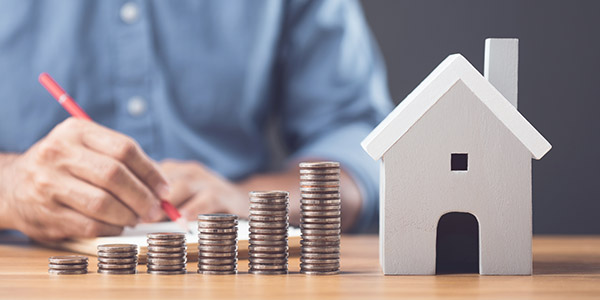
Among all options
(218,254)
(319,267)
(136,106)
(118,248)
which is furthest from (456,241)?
(136,106)

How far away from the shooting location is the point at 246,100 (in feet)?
7.54

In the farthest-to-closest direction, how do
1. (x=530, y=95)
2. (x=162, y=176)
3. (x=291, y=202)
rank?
(x=530, y=95) → (x=291, y=202) → (x=162, y=176)

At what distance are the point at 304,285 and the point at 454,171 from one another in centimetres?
26

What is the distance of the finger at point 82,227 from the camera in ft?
4.62

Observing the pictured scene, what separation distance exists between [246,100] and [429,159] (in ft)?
4.09

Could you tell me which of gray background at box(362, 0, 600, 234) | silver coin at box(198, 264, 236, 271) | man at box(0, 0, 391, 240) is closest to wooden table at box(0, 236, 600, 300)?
silver coin at box(198, 264, 236, 271)

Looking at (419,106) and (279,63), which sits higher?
(279,63)

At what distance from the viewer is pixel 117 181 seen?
1402mm

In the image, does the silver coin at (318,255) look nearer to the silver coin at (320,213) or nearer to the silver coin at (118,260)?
the silver coin at (320,213)

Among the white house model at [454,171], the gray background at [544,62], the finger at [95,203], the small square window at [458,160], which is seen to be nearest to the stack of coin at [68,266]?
the finger at [95,203]

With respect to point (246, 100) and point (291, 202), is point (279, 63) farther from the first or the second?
point (291, 202)

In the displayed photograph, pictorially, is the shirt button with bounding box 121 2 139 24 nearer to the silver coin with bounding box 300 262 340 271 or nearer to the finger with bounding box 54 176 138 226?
the finger with bounding box 54 176 138 226

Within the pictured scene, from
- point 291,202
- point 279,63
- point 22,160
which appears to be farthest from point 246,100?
point 22,160

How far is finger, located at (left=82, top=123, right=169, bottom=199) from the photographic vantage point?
1413 millimetres
